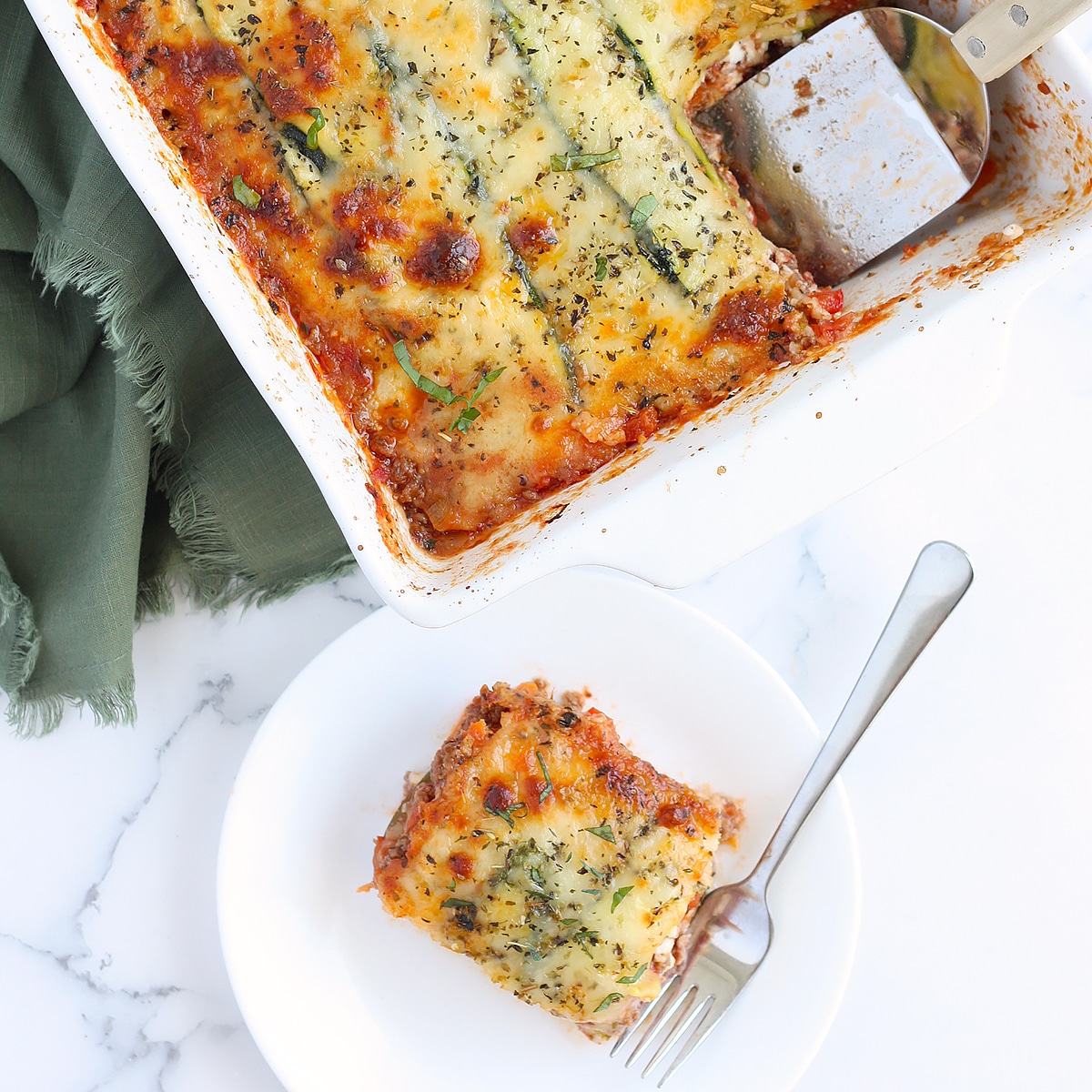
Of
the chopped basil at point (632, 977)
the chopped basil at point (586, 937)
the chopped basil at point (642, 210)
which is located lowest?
the chopped basil at point (632, 977)

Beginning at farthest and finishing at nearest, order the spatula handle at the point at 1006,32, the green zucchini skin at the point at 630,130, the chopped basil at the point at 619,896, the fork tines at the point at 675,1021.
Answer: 1. the fork tines at the point at 675,1021
2. the chopped basil at the point at 619,896
3. the green zucchini skin at the point at 630,130
4. the spatula handle at the point at 1006,32

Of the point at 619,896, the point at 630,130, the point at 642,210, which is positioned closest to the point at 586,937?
the point at 619,896

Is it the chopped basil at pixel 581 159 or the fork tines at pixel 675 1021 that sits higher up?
the chopped basil at pixel 581 159

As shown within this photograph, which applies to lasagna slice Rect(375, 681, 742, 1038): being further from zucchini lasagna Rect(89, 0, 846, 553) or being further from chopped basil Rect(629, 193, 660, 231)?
chopped basil Rect(629, 193, 660, 231)

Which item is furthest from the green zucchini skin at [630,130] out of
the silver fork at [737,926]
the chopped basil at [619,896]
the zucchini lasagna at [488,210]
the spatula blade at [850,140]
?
the chopped basil at [619,896]

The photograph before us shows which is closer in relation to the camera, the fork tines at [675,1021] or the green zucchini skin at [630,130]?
the green zucchini skin at [630,130]

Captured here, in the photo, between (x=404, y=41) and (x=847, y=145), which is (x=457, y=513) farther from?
(x=847, y=145)

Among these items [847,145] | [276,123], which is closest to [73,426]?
[276,123]

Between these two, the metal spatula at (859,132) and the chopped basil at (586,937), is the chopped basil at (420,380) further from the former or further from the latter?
the chopped basil at (586,937)

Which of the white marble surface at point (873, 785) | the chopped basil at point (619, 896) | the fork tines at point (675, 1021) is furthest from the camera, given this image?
the white marble surface at point (873, 785)

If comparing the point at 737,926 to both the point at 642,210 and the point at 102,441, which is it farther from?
the point at 102,441
